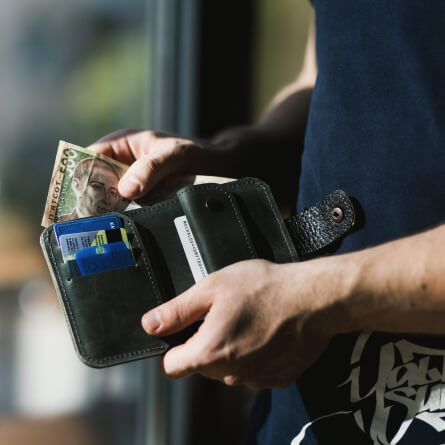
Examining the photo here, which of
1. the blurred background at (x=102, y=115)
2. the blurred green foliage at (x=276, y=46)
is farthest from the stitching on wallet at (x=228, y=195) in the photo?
the blurred green foliage at (x=276, y=46)

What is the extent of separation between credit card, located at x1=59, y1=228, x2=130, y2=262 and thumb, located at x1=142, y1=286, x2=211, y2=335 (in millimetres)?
132

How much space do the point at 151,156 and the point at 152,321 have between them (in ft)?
0.94

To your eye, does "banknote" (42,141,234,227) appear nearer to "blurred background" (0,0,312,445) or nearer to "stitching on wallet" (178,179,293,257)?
"stitching on wallet" (178,179,293,257)

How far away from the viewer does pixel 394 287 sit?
2.15 ft

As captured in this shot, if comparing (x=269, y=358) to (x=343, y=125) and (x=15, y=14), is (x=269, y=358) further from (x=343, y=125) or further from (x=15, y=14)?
(x=15, y=14)

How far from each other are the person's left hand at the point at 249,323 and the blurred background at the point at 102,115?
4.20ft

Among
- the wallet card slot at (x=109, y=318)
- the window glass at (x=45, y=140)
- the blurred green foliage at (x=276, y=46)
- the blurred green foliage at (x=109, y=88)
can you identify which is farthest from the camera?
the blurred green foliage at (x=276, y=46)

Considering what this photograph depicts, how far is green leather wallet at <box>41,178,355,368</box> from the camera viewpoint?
0.77 m

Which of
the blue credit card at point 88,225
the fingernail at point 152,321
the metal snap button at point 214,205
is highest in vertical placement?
the metal snap button at point 214,205

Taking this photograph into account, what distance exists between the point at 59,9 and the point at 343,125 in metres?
1.36

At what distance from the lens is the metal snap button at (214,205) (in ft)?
2.76

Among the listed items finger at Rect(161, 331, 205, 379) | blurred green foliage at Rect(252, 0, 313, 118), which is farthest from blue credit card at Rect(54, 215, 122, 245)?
blurred green foliage at Rect(252, 0, 313, 118)

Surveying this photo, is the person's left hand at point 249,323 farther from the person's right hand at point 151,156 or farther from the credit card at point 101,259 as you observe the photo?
the person's right hand at point 151,156

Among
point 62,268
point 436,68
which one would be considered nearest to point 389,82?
point 436,68
